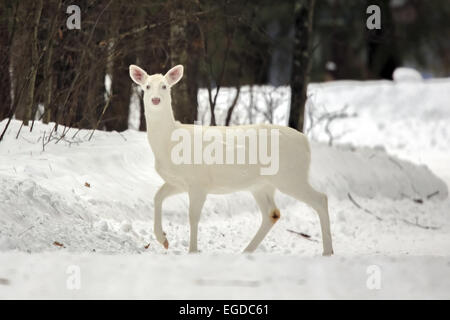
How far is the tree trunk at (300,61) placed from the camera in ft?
43.9

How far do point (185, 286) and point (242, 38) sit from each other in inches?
490

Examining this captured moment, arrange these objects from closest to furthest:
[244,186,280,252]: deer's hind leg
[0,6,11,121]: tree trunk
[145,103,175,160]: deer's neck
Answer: [145,103,175,160]: deer's neck < [244,186,280,252]: deer's hind leg < [0,6,11,121]: tree trunk

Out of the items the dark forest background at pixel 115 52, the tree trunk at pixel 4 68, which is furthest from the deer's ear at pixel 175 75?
the tree trunk at pixel 4 68

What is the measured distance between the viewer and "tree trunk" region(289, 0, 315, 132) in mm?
13383

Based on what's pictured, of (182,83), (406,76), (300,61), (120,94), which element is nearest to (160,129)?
(182,83)

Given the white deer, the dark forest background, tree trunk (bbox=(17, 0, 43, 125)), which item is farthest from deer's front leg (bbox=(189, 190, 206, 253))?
tree trunk (bbox=(17, 0, 43, 125))

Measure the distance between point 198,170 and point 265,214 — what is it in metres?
0.92

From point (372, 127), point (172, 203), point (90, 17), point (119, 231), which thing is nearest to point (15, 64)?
point (90, 17)

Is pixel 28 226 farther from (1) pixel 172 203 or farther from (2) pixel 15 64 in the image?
(2) pixel 15 64

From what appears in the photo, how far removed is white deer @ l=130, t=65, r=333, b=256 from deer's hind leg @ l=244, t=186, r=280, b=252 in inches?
8.7

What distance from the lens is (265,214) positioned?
6.57 metres

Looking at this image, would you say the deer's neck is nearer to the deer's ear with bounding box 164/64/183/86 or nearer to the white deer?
the white deer

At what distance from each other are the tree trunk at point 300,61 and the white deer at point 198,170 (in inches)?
277
